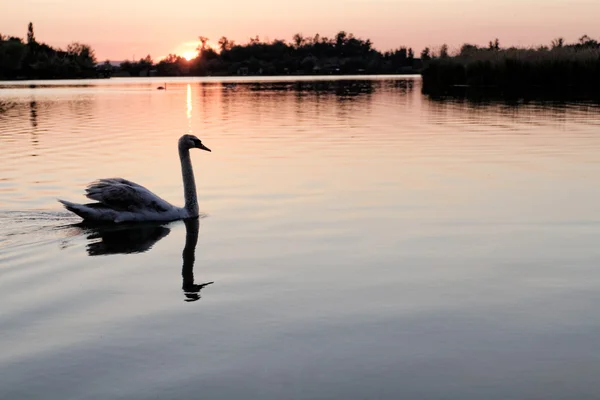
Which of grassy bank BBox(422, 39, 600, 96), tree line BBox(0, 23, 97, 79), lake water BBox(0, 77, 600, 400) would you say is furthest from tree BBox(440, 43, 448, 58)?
tree line BBox(0, 23, 97, 79)

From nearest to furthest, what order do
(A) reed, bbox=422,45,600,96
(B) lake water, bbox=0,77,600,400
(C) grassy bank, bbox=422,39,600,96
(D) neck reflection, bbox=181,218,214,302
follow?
1. (B) lake water, bbox=0,77,600,400
2. (D) neck reflection, bbox=181,218,214,302
3. (C) grassy bank, bbox=422,39,600,96
4. (A) reed, bbox=422,45,600,96

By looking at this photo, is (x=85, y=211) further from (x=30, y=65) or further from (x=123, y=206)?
(x=30, y=65)

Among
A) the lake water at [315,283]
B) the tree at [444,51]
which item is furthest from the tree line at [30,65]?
the lake water at [315,283]

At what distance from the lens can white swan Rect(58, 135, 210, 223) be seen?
490 inches

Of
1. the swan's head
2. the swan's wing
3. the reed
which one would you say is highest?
the reed

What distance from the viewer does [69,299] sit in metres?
8.52

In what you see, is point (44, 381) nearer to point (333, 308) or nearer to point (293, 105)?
point (333, 308)

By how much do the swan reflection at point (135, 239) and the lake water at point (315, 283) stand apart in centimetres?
6

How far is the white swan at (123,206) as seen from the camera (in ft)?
40.9

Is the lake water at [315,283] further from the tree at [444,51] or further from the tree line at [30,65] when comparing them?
the tree line at [30,65]

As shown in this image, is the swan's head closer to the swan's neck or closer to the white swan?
the swan's neck

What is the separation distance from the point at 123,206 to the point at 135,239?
1069mm

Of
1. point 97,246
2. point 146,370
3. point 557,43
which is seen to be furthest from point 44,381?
point 557,43

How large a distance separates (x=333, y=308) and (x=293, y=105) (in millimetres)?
38978
